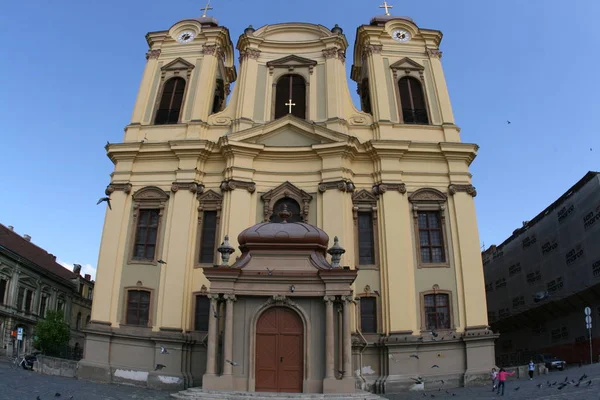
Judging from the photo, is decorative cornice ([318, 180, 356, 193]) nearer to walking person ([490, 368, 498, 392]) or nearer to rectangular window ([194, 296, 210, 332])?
rectangular window ([194, 296, 210, 332])

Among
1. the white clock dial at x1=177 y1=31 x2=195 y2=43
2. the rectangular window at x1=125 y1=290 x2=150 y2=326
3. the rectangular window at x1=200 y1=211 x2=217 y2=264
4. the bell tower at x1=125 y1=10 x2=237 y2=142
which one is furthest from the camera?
the white clock dial at x1=177 y1=31 x2=195 y2=43

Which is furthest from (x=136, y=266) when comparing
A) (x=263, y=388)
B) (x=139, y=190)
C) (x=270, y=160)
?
(x=263, y=388)

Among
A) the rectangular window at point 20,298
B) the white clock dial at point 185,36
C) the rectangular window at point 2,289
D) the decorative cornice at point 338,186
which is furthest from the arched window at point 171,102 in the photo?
the rectangular window at point 20,298

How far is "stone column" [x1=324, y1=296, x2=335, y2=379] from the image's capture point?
1519cm

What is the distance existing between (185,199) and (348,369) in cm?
1105

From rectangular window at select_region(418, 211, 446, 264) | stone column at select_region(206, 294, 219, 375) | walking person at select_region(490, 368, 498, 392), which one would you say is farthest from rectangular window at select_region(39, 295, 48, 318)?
walking person at select_region(490, 368, 498, 392)

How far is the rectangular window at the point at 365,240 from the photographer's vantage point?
22141 millimetres

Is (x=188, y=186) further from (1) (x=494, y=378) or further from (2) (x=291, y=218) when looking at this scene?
(1) (x=494, y=378)

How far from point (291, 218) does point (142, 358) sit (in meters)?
8.13

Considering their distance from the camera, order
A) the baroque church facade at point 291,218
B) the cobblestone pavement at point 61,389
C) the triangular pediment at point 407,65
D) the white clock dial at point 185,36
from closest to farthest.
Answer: the cobblestone pavement at point 61,389
the baroque church facade at point 291,218
the triangular pediment at point 407,65
the white clock dial at point 185,36

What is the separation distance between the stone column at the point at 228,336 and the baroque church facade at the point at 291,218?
129mm

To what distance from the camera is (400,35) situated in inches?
1075

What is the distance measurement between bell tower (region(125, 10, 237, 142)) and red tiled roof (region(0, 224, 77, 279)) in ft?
70.0

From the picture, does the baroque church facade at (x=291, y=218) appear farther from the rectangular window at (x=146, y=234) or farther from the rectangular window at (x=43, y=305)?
the rectangular window at (x=43, y=305)
